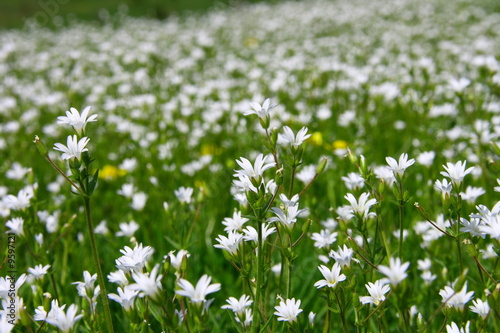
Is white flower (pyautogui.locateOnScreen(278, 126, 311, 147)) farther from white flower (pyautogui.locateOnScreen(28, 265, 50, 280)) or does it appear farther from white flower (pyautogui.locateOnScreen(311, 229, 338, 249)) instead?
white flower (pyautogui.locateOnScreen(28, 265, 50, 280))

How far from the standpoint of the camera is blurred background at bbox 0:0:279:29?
19312mm

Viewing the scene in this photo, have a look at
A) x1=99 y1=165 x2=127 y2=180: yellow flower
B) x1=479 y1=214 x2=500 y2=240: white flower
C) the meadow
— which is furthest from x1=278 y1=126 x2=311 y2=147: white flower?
x1=99 y1=165 x2=127 y2=180: yellow flower

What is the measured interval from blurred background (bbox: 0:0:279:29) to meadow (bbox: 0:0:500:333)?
10.2m

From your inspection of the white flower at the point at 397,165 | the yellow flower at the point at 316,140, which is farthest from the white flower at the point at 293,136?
the yellow flower at the point at 316,140

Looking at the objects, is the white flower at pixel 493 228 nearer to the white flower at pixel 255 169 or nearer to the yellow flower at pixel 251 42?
the white flower at pixel 255 169

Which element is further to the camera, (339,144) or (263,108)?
(339,144)

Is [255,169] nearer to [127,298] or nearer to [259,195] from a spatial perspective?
[259,195]

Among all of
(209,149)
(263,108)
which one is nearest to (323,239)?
(263,108)

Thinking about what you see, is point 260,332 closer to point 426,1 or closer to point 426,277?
point 426,277

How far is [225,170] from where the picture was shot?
3.91 metres

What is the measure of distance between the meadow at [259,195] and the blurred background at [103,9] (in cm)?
1021

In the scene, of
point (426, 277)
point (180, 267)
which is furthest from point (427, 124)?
point (180, 267)

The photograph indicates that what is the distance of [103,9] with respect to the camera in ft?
69.5

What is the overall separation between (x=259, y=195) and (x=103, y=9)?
2206cm
